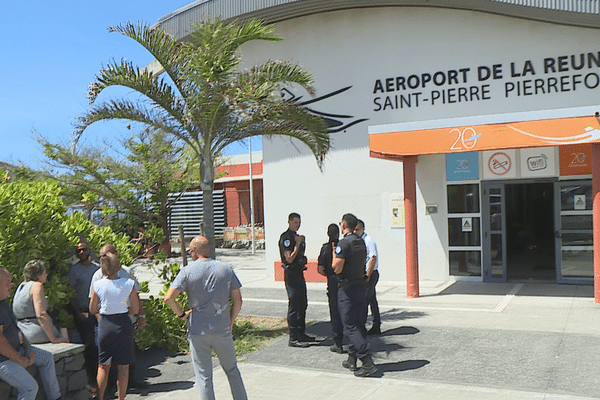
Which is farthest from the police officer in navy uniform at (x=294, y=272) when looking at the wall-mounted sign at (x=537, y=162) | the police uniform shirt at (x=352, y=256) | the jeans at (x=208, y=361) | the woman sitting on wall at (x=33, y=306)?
the wall-mounted sign at (x=537, y=162)

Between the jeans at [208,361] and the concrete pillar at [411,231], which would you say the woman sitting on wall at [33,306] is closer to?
the jeans at [208,361]

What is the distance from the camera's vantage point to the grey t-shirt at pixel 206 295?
5.37m

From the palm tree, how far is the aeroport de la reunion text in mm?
4974

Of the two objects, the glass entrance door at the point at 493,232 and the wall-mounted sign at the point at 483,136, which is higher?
the wall-mounted sign at the point at 483,136

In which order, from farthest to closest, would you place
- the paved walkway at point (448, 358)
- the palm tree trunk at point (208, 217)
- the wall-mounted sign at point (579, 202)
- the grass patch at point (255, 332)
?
1. the wall-mounted sign at point (579, 202)
2. the palm tree trunk at point (208, 217)
3. the grass patch at point (255, 332)
4. the paved walkway at point (448, 358)

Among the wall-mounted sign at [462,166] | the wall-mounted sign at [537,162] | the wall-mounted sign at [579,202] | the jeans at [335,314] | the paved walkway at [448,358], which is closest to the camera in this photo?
the paved walkway at [448,358]

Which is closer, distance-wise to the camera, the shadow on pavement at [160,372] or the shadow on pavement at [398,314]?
the shadow on pavement at [160,372]

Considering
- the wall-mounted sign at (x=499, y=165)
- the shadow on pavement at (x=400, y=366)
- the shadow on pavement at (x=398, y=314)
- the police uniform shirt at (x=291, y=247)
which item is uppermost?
the wall-mounted sign at (x=499, y=165)

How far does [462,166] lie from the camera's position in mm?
13742

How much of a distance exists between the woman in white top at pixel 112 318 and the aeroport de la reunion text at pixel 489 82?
393 inches

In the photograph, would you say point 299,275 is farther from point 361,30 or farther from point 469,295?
point 361,30

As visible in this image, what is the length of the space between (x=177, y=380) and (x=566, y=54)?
10.5 m

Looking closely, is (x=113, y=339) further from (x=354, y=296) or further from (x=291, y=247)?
(x=291, y=247)

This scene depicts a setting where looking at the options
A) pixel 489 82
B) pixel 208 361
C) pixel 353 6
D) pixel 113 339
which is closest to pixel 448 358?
pixel 208 361
